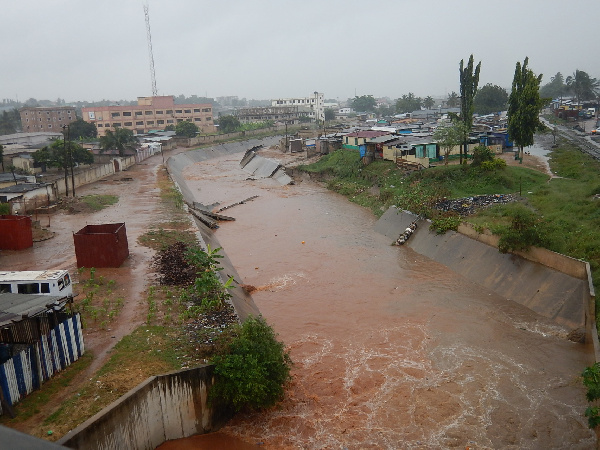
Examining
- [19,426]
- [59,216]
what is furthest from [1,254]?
[19,426]

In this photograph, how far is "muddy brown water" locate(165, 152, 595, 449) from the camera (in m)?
11.9

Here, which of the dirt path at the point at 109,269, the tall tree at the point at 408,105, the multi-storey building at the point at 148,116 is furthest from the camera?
the tall tree at the point at 408,105

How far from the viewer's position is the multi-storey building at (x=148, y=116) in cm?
8900

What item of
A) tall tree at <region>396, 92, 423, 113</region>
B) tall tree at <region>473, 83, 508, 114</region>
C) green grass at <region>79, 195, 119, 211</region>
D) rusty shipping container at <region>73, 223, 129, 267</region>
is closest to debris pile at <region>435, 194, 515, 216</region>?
rusty shipping container at <region>73, 223, 129, 267</region>

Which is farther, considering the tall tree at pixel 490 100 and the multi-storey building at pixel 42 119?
the multi-storey building at pixel 42 119

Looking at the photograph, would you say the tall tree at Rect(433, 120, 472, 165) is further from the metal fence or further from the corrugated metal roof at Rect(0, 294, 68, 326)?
the corrugated metal roof at Rect(0, 294, 68, 326)

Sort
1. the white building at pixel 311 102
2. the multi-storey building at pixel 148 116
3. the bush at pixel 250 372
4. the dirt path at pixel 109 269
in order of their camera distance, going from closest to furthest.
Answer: the bush at pixel 250 372 < the dirt path at pixel 109 269 < the multi-storey building at pixel 148 116 < the white building at pixel 311 102

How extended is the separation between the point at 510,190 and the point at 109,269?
23.3 meters

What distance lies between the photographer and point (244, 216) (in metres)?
35.4

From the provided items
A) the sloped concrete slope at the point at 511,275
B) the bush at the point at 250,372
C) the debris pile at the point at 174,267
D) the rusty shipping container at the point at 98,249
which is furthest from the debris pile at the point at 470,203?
the rusty shipping container at the point at 98,249

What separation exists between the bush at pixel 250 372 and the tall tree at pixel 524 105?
1125 inches

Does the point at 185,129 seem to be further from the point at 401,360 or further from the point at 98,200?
the point at 401,360

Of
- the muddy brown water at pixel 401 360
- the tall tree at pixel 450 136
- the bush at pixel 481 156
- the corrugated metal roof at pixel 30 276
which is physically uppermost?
the tall tree at pixel 450 136

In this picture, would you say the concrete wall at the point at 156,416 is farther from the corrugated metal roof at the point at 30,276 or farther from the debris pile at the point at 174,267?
the debris pile at the point at 174,267
